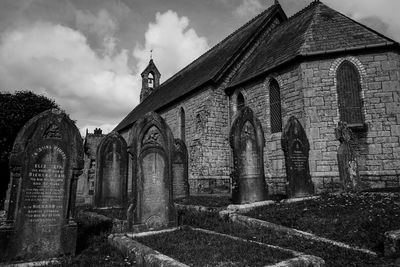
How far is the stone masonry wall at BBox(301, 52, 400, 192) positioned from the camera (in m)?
11.5

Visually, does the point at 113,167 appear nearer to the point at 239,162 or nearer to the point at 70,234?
the point at 239,162

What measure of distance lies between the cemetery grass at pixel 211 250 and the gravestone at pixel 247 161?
337 cm

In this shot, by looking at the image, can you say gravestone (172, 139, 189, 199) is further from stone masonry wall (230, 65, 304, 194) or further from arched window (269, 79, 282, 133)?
arched window (269, 79, 282, 133)

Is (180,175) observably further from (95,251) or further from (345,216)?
(95,251)

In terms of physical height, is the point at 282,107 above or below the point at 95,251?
above

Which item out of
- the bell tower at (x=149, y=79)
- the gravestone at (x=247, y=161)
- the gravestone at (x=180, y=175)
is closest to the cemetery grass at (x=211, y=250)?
the gravestone at (x=247, y=161)

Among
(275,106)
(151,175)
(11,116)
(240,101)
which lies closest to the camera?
(151,175)

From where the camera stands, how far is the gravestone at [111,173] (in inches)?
411

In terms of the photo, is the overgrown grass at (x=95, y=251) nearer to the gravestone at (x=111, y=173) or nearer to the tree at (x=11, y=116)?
the gravestone at (x=111, y=173)

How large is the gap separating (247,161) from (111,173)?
5.09 m

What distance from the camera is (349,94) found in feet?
41.2

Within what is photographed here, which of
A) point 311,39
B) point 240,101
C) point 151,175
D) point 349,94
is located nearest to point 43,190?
point 151,175

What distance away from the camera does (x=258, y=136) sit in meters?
9.40

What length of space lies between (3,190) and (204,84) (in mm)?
17529
